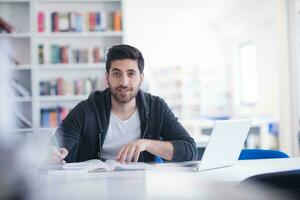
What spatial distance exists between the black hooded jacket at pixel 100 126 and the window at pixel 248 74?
575 cm

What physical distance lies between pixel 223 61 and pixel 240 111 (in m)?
1.37

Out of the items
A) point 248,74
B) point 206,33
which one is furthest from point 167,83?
point 248,74

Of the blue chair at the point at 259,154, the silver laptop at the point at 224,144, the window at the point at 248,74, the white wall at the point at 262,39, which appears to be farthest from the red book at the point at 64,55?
the window at the point at 248,74

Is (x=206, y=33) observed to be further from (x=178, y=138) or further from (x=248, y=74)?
(x=178, y=138)

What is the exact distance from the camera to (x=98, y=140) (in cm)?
198

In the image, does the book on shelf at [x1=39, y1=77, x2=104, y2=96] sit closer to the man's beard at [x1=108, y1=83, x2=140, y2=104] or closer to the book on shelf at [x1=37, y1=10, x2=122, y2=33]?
the book on shelf at [x1=37, y1=10, x2=122, y2=33]

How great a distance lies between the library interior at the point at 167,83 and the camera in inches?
12.5

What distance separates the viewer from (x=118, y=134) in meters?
2.01

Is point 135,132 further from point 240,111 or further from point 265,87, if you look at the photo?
point 240,111

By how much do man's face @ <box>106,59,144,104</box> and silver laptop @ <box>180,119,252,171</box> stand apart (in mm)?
591

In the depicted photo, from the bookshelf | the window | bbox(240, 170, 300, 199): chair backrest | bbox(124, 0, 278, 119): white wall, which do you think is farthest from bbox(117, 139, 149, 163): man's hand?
the window

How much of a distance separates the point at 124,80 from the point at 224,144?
764 millimetres

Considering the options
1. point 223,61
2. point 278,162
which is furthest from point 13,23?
point 223,61

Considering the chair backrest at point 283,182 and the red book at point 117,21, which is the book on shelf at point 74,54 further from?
the chair backrest at point 283,182
